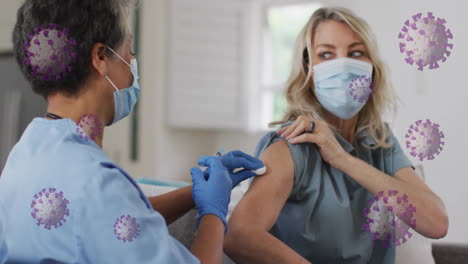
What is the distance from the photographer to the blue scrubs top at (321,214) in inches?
40.3

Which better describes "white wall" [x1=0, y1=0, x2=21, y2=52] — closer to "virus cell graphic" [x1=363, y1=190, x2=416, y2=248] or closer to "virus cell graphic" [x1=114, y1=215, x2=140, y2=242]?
"virus cell graphic" [x1=363, y1=190, x2=416, y2=248]

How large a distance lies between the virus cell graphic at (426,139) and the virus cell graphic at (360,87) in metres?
0.14

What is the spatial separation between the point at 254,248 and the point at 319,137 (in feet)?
0.81

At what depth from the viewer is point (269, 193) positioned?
934mm

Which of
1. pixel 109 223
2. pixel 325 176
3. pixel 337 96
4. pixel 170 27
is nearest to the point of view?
pixel 109 223

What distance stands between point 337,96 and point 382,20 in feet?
0.57

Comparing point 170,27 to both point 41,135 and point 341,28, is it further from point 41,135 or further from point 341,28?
point 41,135

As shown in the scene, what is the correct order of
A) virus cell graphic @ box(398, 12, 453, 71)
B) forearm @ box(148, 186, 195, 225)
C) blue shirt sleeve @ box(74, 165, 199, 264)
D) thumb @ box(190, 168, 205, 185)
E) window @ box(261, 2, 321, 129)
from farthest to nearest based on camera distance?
1. window @ box(261, 2, 321, 129)
2. forearm @ box(148, 186, 195, 225)
3. thumb @ box(190, 168, 205, 185)
4. virus cell graphic @ box(398, 12, 453, 71)
5. blue shirt sleeve @ box(74, 165, 199, 264)

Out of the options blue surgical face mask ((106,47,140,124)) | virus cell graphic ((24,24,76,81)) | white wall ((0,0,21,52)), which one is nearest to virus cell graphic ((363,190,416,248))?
blue surgical face mask ((106,47,140,124))

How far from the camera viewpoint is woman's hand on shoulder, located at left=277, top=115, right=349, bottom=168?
3.24 ft

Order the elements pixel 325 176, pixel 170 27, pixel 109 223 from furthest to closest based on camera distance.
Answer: pixel 170 27
pixel 325 176
pixel 109 223

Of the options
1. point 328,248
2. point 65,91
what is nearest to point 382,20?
point 328,248

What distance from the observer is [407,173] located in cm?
109

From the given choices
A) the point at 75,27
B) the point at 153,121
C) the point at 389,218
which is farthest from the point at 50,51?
the point at 153,121
